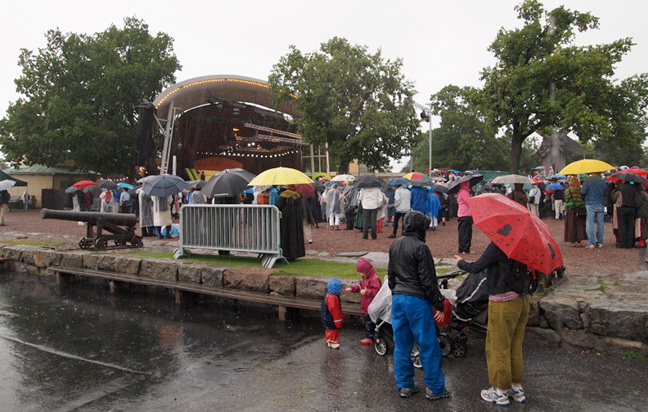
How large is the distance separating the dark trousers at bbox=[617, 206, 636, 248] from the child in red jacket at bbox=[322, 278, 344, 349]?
746 centimetres

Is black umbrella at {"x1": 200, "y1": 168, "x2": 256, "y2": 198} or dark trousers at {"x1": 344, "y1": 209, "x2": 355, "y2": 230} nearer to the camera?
black umbrella at {"x1": 200, "y1": 168, "x2": 256, "y2": 198}


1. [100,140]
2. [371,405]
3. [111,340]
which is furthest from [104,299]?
[100,140]

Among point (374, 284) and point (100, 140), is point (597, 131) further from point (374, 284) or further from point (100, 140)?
point (100, 140)

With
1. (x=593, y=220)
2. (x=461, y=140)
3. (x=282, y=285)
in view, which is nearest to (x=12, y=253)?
(x=282, y=285)

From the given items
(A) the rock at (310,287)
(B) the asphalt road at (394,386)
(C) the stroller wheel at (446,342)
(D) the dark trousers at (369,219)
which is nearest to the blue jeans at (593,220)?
(D) the dark trousers at (369,219)

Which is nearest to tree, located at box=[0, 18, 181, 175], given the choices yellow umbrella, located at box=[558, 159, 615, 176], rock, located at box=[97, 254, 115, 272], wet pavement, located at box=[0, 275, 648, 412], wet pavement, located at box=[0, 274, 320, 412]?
rock, located at box=[97, 254, 115, 272]

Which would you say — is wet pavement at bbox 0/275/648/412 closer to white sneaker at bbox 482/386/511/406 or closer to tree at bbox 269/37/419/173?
white sneaker at bbox 482/386/511/406

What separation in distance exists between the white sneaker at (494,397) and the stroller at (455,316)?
94 centimetres

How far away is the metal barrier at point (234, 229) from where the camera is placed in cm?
841

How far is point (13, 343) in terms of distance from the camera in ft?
20.4

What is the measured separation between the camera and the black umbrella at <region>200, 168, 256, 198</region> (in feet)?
30.8

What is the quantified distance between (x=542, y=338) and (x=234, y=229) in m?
5.63

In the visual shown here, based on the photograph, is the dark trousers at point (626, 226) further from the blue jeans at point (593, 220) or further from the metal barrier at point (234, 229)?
the metal barrier at point (234, 229)

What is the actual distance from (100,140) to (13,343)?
102 ft
